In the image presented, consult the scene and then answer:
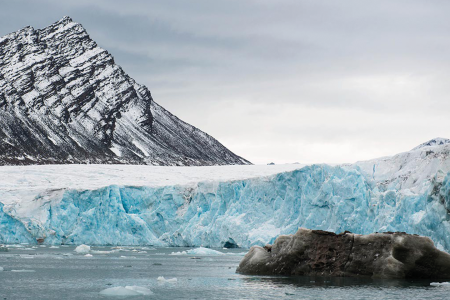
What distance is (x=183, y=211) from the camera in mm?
38875

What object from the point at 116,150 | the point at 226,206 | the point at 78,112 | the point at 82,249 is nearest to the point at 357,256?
the point at 82,249

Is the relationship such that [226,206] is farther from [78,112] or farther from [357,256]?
[78,112]

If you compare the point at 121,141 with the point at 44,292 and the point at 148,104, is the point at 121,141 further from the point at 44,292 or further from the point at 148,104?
the point at 44,292

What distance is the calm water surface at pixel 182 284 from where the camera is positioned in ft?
48.1

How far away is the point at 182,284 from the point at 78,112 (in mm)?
108448

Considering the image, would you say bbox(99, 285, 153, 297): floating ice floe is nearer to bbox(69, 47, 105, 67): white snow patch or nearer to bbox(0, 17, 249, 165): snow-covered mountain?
bbox(0, 17, 249, 165): snow-covered mountain

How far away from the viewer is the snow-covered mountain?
352 feet

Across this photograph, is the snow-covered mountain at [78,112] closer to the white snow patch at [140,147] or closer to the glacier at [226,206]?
the white snow patch at [140,147]

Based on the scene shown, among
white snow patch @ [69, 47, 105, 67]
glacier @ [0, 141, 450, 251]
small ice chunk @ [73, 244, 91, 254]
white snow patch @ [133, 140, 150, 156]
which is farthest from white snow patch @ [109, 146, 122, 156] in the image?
small ice chunk @ [73, 244, 91, 254]

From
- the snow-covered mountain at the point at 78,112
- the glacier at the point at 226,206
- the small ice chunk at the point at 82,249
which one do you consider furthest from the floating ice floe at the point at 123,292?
the snow-covered mountain at the point at 78,112

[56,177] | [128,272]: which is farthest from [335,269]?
[56,177]

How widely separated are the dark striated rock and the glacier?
45.7 ft

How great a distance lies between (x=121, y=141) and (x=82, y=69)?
62.9 feet

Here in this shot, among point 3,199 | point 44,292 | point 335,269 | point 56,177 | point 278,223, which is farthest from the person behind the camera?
point 56,177
